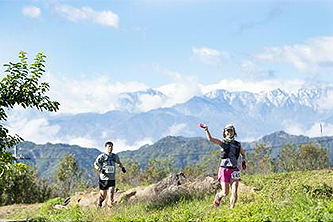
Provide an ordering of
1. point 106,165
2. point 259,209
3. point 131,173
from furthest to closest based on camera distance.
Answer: point 131,173 → point 106,165 → point 259,209

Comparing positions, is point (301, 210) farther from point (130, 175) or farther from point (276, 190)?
point (130, 175)

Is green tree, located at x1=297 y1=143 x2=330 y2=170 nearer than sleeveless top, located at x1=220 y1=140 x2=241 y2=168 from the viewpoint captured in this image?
No

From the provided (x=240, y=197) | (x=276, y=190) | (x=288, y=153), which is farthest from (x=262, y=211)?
(x=288, y=153)

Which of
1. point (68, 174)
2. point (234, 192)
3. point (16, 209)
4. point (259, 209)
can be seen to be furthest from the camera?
point (68, 174)

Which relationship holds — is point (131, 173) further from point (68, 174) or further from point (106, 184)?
point (106, 184)

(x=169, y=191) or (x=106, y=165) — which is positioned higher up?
(x=106, y=165)

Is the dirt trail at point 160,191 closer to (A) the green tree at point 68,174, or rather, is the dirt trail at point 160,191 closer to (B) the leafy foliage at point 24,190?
(B) the leafy foliage at point 24,190

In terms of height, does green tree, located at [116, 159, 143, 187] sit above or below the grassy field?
above

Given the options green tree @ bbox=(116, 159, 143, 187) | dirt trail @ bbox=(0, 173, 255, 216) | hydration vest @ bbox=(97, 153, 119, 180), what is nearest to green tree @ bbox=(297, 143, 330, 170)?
green tree @ bbox=(116, 159, 143, 187)

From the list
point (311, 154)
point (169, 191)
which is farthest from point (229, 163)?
point (311, 154)

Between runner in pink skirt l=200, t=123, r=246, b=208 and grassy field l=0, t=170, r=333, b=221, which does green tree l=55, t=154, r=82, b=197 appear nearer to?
grassy field l=0, t=170, r=333, b=221

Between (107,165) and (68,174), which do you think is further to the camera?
(68,174)

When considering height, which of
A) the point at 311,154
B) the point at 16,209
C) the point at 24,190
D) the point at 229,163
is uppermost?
the point at 311,154

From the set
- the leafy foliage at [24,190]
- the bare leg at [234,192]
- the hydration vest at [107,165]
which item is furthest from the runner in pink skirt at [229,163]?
the leafy foliage at [24,190]
